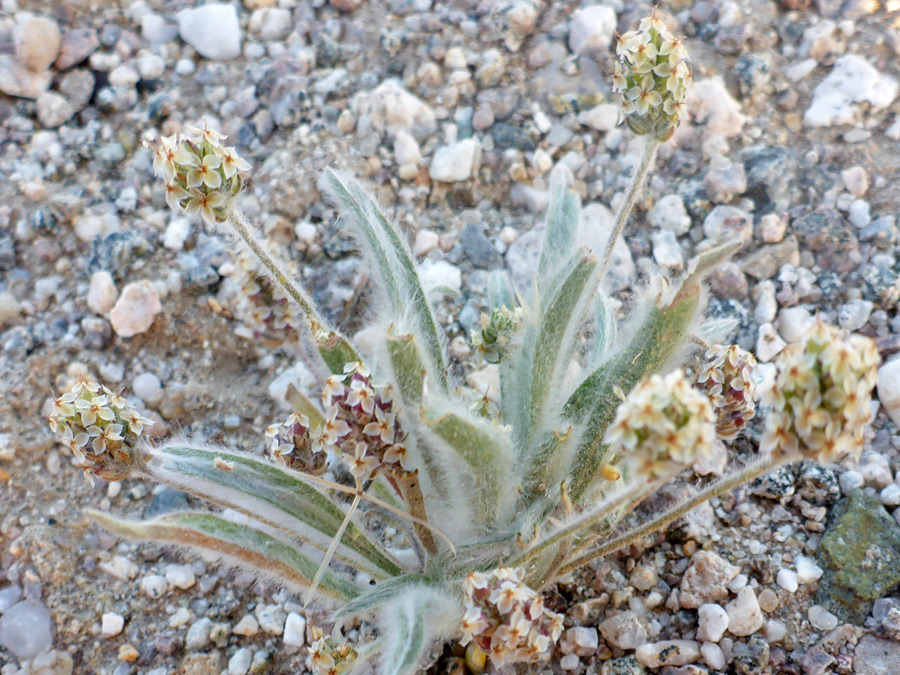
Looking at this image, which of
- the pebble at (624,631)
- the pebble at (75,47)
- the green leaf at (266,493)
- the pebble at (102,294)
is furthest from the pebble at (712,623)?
the pebble at (75,47)

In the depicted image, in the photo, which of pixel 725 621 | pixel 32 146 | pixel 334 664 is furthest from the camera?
pixel 32 146

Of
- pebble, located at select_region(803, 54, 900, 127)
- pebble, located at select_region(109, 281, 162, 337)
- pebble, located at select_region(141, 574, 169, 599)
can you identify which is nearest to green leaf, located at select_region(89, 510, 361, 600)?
pebble, located at select_region(141, 574, 169, 599)

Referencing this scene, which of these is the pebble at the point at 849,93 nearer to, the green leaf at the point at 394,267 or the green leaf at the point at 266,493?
the green leaf at the point at 394,267

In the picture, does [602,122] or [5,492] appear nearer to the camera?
[5,492]

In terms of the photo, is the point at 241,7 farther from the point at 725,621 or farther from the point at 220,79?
the point at 725,621

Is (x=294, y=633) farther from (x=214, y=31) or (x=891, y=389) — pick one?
(x=214, y=31)

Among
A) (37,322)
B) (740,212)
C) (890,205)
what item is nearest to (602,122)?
(740,212)
